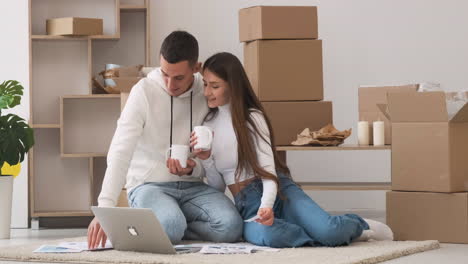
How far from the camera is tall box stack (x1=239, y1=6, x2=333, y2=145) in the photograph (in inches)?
154

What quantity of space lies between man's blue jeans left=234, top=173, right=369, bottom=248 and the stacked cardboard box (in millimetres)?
331

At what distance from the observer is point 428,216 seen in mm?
3404

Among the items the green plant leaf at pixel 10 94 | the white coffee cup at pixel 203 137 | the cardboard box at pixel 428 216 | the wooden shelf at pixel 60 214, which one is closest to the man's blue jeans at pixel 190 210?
the white coffee cup at pixel 203 137

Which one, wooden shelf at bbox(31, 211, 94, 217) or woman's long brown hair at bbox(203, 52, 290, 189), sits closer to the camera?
woman's long brown hair at bbox(203, 52, 290, 189)

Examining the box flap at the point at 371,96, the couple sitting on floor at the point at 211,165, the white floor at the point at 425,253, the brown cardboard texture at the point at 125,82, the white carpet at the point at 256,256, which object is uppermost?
the brown cardboard texture at the point at 125,82

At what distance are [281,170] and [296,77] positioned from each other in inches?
31.4

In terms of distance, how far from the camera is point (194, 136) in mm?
3039

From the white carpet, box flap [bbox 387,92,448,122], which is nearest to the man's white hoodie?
the white carpet

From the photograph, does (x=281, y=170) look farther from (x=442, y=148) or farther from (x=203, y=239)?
(x=442, y=148)

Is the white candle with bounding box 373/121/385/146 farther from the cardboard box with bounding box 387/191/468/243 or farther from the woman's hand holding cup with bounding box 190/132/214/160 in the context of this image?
the woman's hand holding cup with bounding box 190/132/214/160

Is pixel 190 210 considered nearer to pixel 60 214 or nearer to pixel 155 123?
pixel 155 123

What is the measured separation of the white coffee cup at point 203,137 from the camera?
3006mm

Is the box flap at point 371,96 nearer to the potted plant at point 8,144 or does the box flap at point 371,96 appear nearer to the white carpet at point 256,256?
the white carpet at point 256,256

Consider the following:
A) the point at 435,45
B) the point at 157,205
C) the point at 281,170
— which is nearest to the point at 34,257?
the point at 157,205
